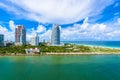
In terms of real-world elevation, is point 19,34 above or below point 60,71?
above

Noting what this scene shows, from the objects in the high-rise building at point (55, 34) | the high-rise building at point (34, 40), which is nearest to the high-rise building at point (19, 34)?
the high-rise building at point (34, 40)

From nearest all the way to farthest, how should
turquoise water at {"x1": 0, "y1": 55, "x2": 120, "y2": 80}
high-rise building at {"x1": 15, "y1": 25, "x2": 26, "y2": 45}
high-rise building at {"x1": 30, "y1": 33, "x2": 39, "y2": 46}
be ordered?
turquoise water at {"x1": 0, "y1": 55, "x2": 120, "y2": 80} → high-rise building at {"x1": 30, "y1": 33, "x2": 39, "y2": 46} → high-rise building at {"x1": 15, "y1": 25, "x2": 26, "y2": 45}

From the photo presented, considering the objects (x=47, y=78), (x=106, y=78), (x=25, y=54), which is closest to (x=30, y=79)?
(x=47, y=78)

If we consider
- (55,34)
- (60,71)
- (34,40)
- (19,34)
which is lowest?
(60,71)

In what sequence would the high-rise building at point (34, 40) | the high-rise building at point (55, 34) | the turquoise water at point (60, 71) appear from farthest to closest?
the high-rise building at point (55, 34) < the high-rise building at point (34, 40) < the turquoise water at point (60, 71)

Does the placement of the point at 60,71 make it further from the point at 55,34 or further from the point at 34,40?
the point at 55,34

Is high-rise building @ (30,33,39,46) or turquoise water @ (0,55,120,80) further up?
high-rise building @ (30,33,39,46)

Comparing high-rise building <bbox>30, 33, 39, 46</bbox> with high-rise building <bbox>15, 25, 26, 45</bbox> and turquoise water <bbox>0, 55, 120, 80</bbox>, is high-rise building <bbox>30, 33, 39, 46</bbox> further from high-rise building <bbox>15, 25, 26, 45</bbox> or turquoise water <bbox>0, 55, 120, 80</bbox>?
turquoise water <bbox>0, 55, 120, 80</bbox>

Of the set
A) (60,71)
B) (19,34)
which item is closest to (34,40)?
A: (19,34)

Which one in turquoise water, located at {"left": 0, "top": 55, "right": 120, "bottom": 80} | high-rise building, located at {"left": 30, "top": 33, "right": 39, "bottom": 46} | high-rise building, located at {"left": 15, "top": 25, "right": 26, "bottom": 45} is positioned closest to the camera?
turquoise water, located at {"left": 0, "top": 55, "right": 120, "bottom": 80}

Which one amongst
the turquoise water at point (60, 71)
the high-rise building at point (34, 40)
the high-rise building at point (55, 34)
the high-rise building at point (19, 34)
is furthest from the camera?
the high-rise building at point (55, 34)

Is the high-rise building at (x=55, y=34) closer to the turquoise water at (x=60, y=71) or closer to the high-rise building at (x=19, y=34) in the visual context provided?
the high-rise building at (x=19, y=34)

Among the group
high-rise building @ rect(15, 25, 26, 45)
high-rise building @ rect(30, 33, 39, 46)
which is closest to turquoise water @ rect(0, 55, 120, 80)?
high-rise building @ rect(30, 33, 39, 46)

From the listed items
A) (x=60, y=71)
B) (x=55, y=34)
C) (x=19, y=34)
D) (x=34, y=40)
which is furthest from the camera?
(x=55, y=34)
